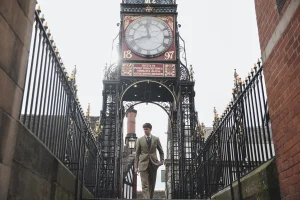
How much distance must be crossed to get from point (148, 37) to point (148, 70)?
167cm

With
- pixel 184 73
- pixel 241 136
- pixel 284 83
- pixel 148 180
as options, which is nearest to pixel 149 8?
pixel 184 73

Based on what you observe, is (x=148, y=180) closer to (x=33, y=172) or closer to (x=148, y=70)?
(x=33, y=172)

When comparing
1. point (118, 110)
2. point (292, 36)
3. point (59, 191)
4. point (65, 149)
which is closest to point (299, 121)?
point (292, 36)

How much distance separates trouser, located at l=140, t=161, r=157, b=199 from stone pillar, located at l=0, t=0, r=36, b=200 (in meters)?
5.64

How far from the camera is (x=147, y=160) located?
880cm

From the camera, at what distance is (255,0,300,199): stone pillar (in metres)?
3.80

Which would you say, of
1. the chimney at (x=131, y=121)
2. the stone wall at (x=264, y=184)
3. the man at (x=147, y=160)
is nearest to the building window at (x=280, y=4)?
the stone wall at (x=264, y=184)

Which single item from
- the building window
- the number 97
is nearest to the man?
the building window

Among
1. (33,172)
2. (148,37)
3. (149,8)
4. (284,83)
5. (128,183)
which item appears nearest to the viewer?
(33,172)

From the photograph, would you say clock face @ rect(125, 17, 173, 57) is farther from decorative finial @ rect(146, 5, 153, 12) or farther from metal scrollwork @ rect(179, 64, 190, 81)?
metal scrollwork @ rect(179, 64, 190, 81)

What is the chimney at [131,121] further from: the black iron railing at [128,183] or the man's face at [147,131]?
the man's face at [147,131]

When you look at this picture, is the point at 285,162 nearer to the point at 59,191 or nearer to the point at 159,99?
the point at 59,191

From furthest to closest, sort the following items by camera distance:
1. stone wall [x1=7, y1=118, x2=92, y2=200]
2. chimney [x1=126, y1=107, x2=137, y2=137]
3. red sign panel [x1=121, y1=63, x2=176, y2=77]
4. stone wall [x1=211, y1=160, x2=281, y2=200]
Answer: chimney [x1=126, y1=107, x2=137, y2=137], red sign panel [x1=121, y1=63, x2=176, y2=77], stone wall [x1=211, y1=160, x2=281, y2=200], stone wall [x1=7, y1=118, x2=92, y2=200]

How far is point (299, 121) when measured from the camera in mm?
3711
